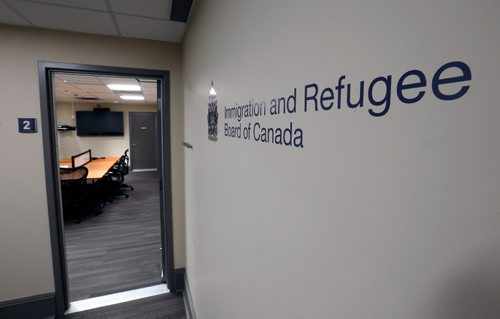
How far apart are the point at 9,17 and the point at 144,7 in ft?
3.32

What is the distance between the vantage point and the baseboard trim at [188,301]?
211 cm

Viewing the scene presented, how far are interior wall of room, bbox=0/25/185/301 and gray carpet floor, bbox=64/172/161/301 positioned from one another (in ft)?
1.72

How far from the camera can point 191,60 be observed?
1858mm

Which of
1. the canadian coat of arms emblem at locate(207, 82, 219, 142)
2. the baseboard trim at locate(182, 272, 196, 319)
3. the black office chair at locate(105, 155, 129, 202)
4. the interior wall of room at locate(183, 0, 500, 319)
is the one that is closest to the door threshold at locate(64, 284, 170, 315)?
the baseboard trim at locate(182, 272, 196, 319)

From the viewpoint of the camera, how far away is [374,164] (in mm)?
378

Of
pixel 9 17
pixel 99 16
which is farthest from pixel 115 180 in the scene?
pixel 99 16

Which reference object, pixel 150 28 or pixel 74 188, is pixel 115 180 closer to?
pixel 74 188

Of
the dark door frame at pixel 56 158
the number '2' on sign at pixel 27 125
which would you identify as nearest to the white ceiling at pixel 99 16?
the dark door frame at pixel 56 158

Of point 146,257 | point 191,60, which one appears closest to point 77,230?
point 146,257

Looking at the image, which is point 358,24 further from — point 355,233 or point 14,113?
point 14,113

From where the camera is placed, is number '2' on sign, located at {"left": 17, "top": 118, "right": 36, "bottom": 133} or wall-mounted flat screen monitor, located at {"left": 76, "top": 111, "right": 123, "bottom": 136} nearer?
number '2' on sign, located at {"left": 17, "top": 118, "right": 36, "bottom": 133}

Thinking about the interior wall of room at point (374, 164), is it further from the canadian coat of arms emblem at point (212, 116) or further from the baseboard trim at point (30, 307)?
the baseboard trim at point (30, 307)

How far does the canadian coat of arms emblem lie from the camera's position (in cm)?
125

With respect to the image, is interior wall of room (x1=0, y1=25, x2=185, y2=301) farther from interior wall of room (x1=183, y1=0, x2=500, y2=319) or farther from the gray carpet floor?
interior wall of room (x1=183, y1=0, x2=500, y2=319)
